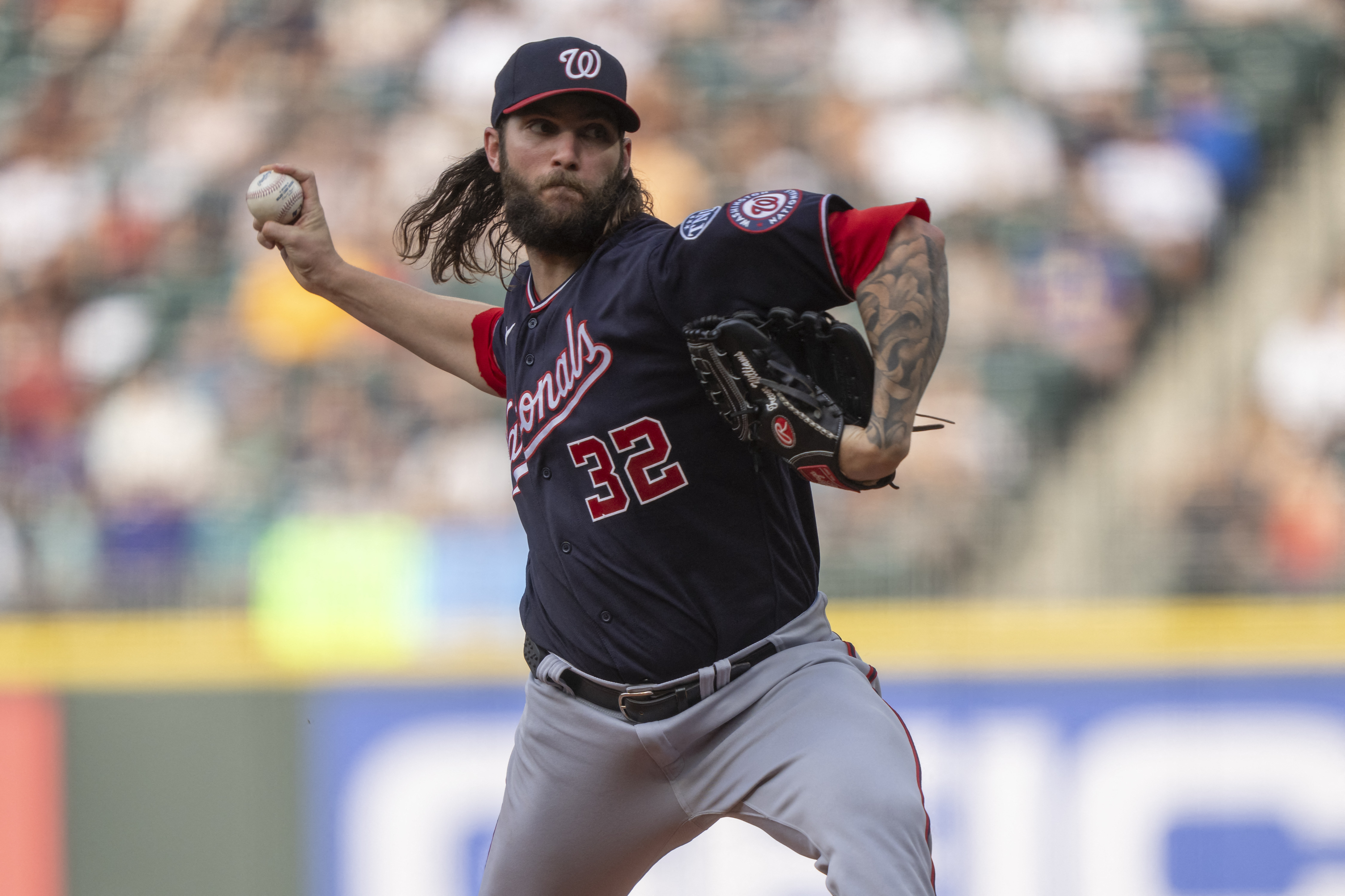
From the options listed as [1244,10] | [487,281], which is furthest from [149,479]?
[1244,10]

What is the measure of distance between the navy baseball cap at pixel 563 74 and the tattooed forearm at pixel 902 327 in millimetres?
722

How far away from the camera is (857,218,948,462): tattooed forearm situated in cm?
235

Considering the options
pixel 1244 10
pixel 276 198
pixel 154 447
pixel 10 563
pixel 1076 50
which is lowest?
pixel 10 563

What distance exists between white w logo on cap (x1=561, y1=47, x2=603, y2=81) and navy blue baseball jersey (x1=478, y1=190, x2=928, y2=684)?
0.32m

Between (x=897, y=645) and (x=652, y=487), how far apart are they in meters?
2.45

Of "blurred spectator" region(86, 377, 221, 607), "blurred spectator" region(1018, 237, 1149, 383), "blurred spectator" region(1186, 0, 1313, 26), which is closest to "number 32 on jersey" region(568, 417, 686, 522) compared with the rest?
"blurred spectator" region(86, 377, 221, 607)

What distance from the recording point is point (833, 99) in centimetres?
627

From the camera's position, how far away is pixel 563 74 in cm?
278

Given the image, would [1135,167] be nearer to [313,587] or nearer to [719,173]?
[719,173]

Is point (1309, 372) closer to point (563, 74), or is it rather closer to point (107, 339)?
point (563, 74)

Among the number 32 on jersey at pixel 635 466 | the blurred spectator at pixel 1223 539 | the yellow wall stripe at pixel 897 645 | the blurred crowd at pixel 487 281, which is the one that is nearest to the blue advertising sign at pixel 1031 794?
the yellow wall stripe at pixel 897 645

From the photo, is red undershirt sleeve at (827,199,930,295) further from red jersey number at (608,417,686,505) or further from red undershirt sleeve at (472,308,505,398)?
red undershirt sleeve at (472,308,505,398)

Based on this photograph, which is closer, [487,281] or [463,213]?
[463,213]

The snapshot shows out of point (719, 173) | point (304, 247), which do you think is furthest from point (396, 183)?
point (304, 247)
